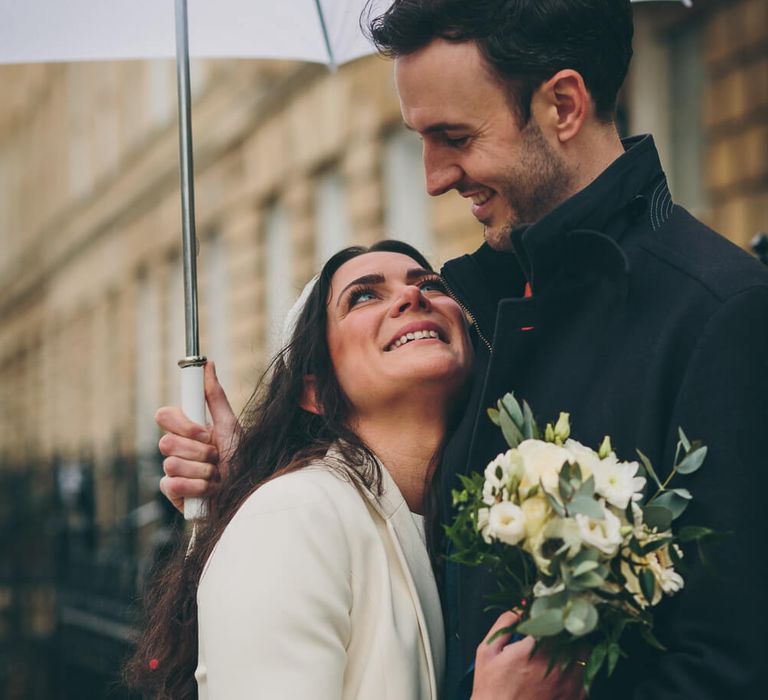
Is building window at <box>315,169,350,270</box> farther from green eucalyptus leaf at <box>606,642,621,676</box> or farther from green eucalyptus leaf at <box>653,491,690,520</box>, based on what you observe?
green eucalyptus leaf at <box>606,642,621,676</box>

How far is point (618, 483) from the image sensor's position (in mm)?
1949

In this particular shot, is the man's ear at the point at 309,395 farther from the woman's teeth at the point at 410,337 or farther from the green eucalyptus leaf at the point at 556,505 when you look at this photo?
the green eucalyptus leaf at the point at 556,505

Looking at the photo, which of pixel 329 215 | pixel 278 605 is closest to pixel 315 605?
pixel 278 605

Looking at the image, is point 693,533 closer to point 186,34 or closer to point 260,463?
point 260,463

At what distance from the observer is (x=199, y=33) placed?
3623mm

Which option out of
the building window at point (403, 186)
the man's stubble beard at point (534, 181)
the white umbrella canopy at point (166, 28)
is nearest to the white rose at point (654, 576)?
the man's stubble beard at point (534, 181)

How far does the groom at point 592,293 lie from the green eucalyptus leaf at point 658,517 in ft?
0.39

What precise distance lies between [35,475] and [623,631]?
46.6 ft

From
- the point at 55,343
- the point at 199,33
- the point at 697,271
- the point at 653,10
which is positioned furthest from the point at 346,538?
the point at 55,343

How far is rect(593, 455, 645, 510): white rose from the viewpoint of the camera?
6.33 ft

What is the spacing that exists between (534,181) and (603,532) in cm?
95

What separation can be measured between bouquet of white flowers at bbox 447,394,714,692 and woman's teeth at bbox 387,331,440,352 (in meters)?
1.09

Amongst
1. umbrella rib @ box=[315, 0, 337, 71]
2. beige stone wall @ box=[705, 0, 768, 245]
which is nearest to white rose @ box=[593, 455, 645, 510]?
umbrella rib @ box=[315, 0, 337, 71]

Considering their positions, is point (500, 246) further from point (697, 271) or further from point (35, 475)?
point (35, 475)
